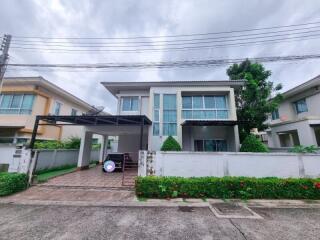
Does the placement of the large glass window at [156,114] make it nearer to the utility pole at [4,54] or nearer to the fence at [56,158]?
the fence at [56,158]

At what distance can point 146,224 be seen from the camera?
149 inches

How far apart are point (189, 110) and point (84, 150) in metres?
8.93

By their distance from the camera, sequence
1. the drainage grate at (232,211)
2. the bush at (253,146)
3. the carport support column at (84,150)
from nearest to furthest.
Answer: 1. the drainage grate at (232,211)
2. the bush at (253,146)
3. the carport support column at (84,150)

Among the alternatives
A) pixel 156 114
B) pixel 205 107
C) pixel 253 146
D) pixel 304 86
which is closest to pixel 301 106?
pixel 304 86

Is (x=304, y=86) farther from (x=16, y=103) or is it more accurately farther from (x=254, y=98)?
(x=16, y=103)

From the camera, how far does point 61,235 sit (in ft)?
10.7

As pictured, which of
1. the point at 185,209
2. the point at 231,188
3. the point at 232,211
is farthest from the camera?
the point at 231,188

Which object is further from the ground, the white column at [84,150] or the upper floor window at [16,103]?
the upper floor window at [16,103]

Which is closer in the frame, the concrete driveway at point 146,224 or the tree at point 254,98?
the concrete driveway at point 146,224

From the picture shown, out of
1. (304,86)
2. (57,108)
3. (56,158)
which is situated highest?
(304,86)

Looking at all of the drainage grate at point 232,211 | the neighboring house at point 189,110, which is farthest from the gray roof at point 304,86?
the drainage grate at point 232,211

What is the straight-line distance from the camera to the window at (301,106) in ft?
44.4

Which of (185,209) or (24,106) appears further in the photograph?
(24,106)

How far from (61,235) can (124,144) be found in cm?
1091
